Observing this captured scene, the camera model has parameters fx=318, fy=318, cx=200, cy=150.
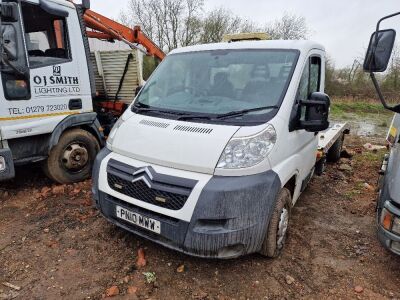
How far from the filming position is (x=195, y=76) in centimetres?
350

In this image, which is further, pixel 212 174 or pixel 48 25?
pixel 48 25

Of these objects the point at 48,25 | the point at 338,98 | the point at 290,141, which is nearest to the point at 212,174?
the point at 290,141

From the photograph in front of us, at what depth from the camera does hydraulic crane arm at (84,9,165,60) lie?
592cm

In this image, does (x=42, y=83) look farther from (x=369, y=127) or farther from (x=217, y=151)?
(x=369, y=127)

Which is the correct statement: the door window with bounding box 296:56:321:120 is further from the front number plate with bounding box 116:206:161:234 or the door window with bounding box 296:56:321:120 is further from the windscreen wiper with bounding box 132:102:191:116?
the front number plate with bounding box 116:206:161:234

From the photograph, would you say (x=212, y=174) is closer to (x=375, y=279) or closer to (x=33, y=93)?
(x=375, y=279)

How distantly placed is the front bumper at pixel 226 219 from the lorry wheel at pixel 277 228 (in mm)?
212

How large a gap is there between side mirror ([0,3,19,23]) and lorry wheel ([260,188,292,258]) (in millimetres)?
3602

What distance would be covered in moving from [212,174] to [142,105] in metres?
1.36

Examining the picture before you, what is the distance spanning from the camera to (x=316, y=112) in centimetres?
311

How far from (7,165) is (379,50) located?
163 inches

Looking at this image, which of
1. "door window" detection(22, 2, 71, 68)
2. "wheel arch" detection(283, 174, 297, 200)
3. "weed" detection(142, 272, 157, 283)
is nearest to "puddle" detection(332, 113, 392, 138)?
"wheel arch" detection(283, 174, 297, 200)

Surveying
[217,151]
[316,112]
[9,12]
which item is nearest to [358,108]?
[316,112]

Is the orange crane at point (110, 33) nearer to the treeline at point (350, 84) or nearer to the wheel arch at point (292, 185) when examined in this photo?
the wheel arch at point (292, 185)
